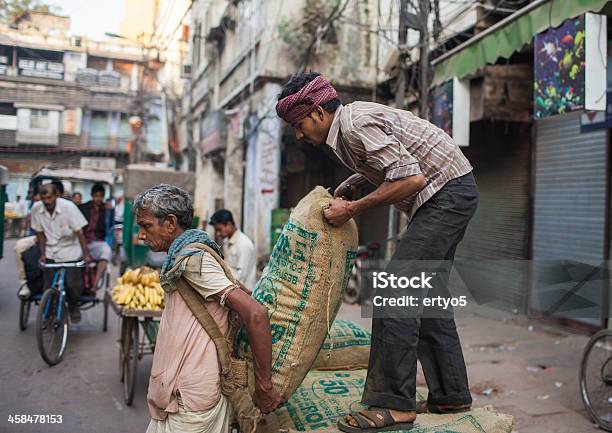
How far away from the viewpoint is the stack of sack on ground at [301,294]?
2225 mm

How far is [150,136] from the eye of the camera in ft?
103

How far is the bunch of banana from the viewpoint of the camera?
4520 mm

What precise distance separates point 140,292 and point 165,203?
2828 mm

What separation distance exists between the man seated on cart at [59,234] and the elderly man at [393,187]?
443 cm

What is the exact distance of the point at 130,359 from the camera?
176 inches

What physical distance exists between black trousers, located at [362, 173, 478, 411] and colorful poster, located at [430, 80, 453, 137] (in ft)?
15.5

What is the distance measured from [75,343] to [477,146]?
6.58 meters

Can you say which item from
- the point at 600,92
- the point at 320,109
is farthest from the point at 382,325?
the point at 600,92

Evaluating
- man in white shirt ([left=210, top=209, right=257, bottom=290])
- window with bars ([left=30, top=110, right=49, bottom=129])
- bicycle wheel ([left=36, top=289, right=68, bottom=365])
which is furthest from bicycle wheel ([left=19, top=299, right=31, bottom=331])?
window with bars ([left=30, top=110, right=49, bottom=129])

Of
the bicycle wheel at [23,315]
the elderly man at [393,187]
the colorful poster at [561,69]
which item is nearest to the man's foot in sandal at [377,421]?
the elderly man at [393,187]

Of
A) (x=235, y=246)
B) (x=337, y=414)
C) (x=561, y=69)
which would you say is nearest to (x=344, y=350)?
(x=337, y=414)

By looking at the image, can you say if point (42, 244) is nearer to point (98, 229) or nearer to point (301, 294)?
point (98, 229)

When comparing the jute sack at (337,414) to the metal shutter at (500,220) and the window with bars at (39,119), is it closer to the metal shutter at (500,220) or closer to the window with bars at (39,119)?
the metal shutter at (500,220)

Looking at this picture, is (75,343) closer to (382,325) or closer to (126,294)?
(126,294)
